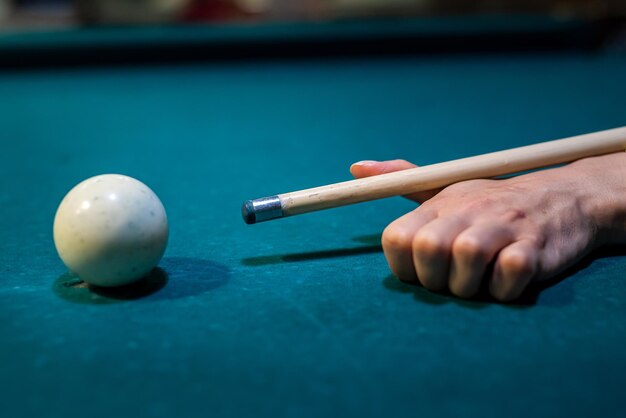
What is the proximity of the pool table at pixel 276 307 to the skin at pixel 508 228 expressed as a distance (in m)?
0.05

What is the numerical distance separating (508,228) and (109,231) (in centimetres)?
64

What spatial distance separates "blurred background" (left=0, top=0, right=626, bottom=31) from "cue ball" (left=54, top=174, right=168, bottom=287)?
6.71 m

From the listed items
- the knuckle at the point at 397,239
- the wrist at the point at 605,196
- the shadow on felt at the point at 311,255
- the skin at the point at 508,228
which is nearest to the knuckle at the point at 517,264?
the skin at the point at 508,228

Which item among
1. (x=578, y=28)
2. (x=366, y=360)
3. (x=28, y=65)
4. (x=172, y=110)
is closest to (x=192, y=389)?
(x=366, y=360)

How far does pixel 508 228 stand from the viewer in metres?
1.12

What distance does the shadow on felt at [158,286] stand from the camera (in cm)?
117

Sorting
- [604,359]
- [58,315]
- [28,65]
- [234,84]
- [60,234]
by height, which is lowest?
[604,359]

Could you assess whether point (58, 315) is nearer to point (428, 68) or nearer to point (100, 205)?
point (100, 205)

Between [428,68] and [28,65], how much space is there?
2.68m

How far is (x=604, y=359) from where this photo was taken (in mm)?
937

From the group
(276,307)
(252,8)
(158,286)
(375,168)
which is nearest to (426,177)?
(375,168)

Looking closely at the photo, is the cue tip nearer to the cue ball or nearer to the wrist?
the cue ball

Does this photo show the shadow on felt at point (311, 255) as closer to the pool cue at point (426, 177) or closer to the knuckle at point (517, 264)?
the pool cue at point (426, 177)

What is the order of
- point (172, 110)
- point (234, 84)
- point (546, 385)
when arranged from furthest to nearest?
point (234, 84) → point (172, 110) → point (546, 385)
